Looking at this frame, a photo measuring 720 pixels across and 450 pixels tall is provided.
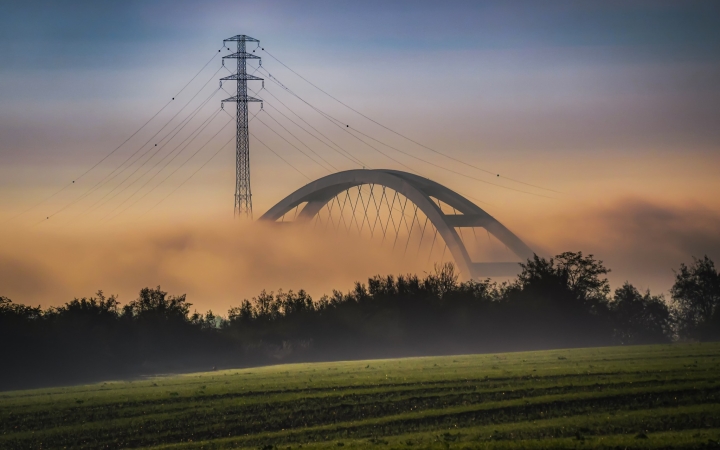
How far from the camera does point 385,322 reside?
2918 inches

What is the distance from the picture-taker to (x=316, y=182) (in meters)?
84.1

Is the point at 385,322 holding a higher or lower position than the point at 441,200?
Result: lower

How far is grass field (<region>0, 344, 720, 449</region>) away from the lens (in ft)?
83.3

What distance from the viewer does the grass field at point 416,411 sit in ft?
83.3

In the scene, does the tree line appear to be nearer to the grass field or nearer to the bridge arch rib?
the bridge arch rib

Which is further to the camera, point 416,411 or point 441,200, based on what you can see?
point 441,200

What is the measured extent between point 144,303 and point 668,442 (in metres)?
57.0

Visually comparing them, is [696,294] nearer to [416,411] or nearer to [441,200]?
[441,200]

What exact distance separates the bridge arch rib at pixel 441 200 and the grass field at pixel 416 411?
111 feet

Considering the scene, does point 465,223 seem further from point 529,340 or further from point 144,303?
point 144,303

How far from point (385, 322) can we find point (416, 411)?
43.8m

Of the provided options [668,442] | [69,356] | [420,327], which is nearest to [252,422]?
[668,442]

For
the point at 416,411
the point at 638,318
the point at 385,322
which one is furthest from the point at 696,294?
the point at 416,411

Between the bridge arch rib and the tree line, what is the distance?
126 inches
